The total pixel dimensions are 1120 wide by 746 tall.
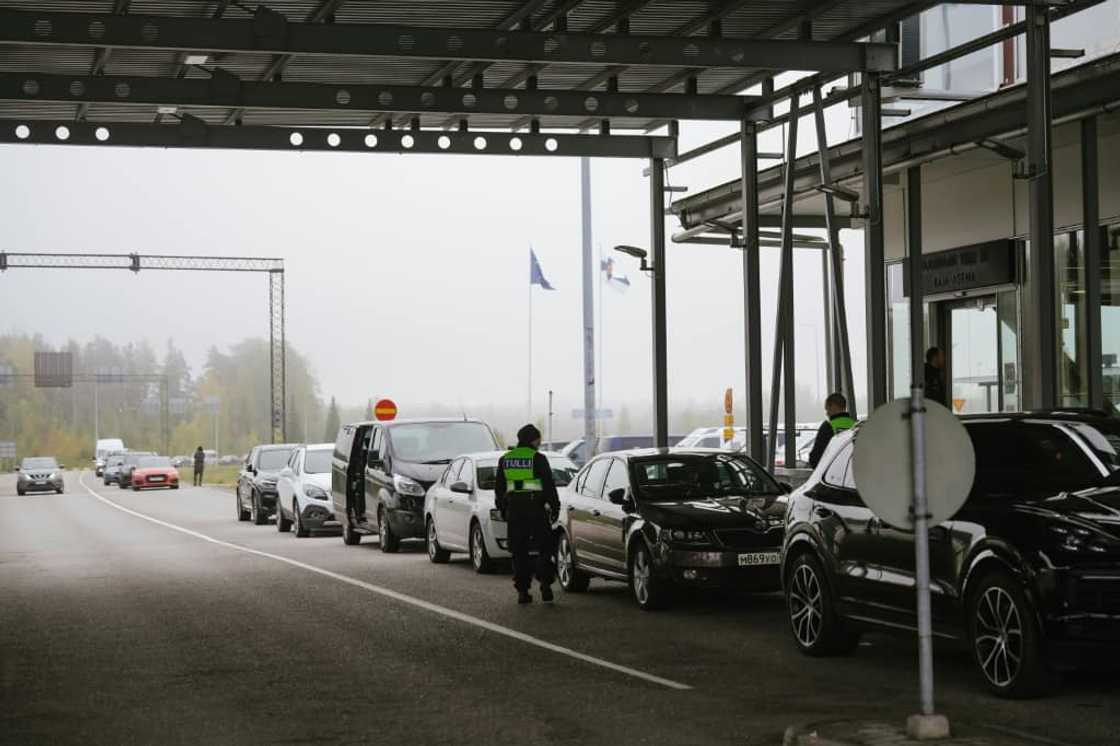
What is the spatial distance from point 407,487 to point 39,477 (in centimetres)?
4667

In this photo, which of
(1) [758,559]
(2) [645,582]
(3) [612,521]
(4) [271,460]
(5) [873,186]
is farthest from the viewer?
(4) [271,460]

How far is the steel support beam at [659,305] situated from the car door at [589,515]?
8688 millimetres

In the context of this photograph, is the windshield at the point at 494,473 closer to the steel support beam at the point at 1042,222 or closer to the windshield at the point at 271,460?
the steel support beam at the point at 1042,222

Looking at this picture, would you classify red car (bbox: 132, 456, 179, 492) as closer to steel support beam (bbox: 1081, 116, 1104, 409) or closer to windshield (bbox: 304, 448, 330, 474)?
windshield (bbox: 304, 448, 330, 474)

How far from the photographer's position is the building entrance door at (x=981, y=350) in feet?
82.4

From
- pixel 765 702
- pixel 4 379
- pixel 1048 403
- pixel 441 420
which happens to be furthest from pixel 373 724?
pixel 4 379

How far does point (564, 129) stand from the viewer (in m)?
26.1

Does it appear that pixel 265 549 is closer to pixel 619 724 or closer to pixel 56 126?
pixel 56 126

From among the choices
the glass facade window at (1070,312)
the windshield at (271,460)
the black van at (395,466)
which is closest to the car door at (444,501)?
the black van at (395,466)

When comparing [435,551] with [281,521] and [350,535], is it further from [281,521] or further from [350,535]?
[281,521]

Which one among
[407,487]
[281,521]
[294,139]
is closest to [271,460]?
[281,521]

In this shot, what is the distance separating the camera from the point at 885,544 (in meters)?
11.2

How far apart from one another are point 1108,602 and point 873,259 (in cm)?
1190

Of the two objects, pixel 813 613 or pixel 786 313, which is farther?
pixel 786 313
